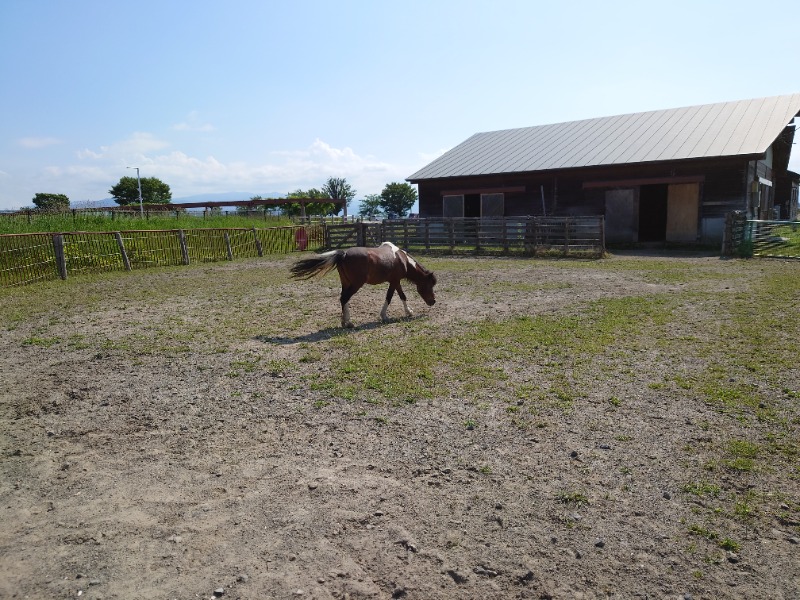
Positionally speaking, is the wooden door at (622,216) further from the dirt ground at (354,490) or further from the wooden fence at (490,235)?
the dirt ground at (354,490)

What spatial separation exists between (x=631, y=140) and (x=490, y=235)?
8.30 meters

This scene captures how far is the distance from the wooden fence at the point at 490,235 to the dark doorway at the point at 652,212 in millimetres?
6097

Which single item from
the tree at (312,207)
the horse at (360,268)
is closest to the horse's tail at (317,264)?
the horse at (360,268)

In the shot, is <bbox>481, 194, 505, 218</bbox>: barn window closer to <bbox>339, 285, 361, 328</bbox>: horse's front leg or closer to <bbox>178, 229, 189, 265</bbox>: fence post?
<bbox>178, 229, 189, 265</bbox>: fence post

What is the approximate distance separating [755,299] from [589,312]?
311cm

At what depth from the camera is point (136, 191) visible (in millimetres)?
66125

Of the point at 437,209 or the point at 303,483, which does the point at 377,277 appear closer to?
the point at 303,483

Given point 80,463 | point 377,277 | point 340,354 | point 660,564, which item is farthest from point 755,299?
point 80,463

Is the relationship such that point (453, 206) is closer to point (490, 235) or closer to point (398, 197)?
point (490, 235)

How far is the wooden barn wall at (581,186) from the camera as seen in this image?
20.1m

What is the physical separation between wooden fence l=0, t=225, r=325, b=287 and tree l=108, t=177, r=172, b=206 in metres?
48.2

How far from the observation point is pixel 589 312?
8.99 metres

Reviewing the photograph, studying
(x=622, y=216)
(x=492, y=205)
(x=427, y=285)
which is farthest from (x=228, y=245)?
(x=622, y=216)

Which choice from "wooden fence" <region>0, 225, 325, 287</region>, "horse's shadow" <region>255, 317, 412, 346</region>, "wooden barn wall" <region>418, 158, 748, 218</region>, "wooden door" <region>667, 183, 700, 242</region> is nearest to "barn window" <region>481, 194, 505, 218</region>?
"wooden barn wall" <region>418, 158, 748, 218</region>
